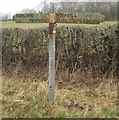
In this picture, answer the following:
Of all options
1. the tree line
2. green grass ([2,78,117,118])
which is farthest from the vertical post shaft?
the tree line

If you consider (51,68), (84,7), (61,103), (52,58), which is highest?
(84,7)

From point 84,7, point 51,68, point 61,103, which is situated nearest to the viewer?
point 51,68

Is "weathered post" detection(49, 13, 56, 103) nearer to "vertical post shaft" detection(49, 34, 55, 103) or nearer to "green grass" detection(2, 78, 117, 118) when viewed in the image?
"vertical post shaft" detection(49, 34, 55, 103)

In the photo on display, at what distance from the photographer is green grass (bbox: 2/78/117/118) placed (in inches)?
212

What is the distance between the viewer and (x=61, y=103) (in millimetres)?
5840

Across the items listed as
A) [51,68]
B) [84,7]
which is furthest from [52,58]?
[84,7]

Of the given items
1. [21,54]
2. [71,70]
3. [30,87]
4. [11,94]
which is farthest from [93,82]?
[21,54]

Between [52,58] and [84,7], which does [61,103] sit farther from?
[84,7]

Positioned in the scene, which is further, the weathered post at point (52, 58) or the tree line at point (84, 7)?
the tree line at point (84, 7)

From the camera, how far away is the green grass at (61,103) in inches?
212

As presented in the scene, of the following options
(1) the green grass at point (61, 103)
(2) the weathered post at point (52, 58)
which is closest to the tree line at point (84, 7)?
(1) the green grass at point (61, 103)

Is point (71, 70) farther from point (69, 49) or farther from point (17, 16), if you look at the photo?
point (17, 16)

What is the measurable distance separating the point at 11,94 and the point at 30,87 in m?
0.49

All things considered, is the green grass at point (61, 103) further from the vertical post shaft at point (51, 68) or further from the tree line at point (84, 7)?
the tree line at point (84, 7)
